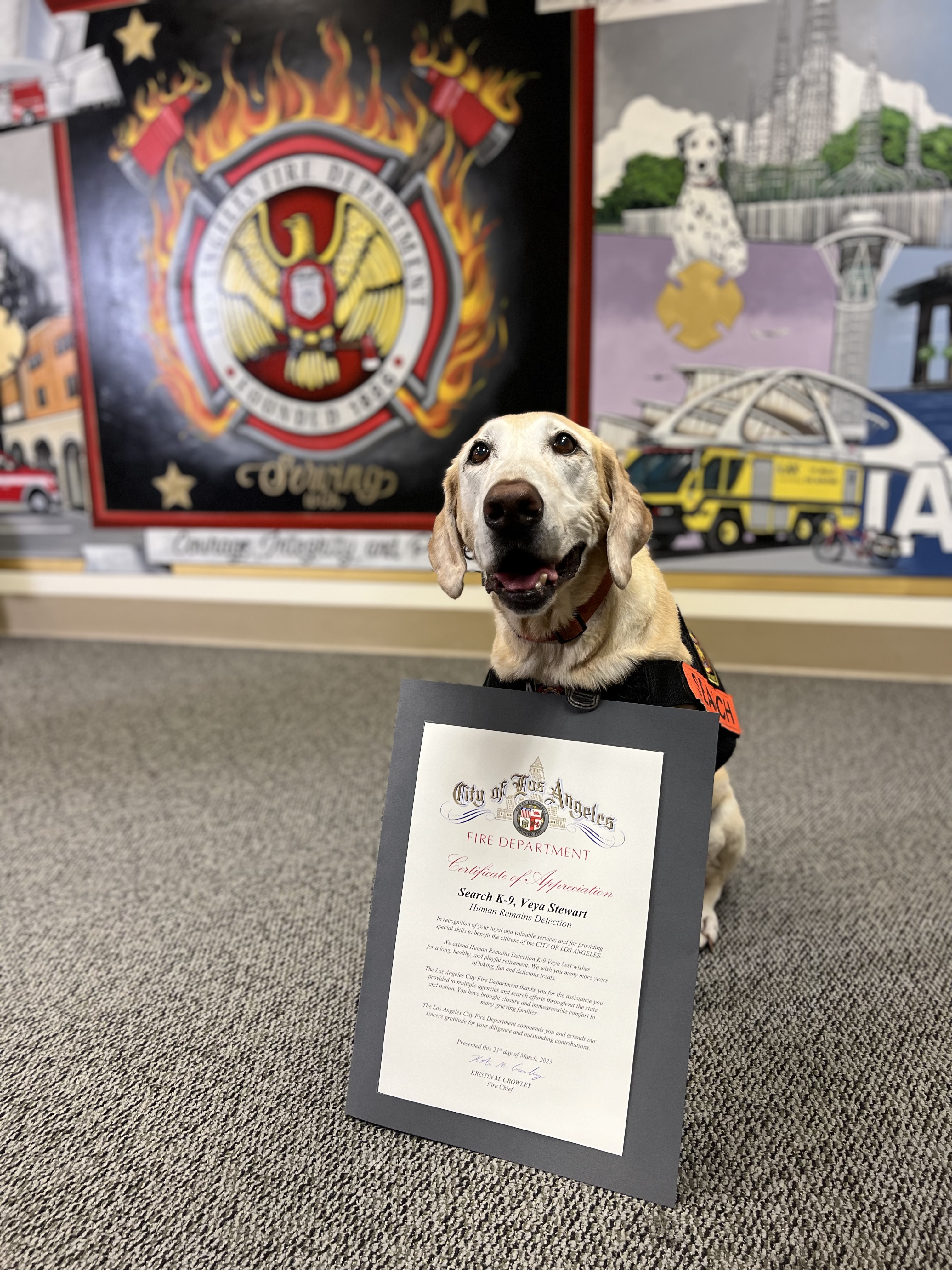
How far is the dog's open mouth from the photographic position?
94cm

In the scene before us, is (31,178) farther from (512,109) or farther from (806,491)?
(806,491)

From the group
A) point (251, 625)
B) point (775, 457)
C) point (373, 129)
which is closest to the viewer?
point (775, 457)

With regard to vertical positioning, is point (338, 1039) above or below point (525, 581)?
below

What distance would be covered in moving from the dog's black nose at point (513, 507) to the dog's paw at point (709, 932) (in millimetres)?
827

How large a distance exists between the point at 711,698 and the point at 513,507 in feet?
1.48

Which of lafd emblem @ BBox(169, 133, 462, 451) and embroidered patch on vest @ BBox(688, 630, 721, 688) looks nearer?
embroidered patch on vest @ BBox(688, 630, 721, 688)

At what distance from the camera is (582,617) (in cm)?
109

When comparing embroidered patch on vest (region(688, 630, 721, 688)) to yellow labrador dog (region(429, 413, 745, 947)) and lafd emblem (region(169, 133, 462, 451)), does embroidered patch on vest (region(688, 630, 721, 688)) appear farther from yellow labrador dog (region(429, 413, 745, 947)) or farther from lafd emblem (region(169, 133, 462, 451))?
lafd emblem (region(169, 133, 462, 451))

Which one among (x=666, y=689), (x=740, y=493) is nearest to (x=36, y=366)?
(x=740, y=493)

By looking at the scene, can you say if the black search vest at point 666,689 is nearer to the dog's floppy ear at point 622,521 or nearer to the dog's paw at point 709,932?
the dog's floppy ear at point 622,521

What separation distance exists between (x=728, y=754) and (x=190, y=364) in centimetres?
301

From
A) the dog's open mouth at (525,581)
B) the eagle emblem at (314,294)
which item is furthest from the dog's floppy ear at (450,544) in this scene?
the eagle emblem at (314,294)

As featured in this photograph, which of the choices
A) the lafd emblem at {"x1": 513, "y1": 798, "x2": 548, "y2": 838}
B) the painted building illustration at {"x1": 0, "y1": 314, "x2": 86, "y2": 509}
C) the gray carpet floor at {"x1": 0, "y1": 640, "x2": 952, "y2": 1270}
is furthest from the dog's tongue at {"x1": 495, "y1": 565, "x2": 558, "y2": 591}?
the painted building illustration at {"x1": 0, "y1": 314, "x2": 86, "y2": 509}
